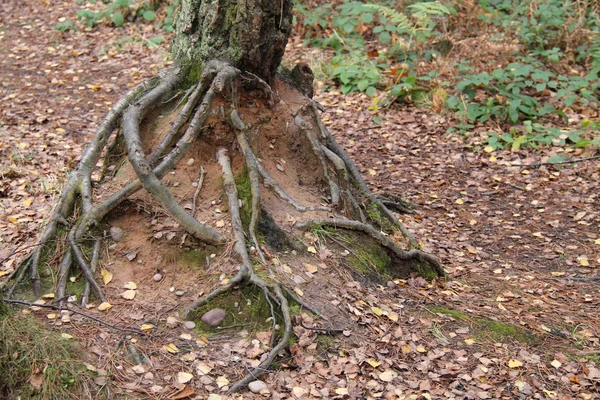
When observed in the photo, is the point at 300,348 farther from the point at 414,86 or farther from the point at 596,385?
the point at 414,86

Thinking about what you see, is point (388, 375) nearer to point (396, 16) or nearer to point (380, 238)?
point (380, 238)

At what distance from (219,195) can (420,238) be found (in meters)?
2.23

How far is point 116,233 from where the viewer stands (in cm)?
402

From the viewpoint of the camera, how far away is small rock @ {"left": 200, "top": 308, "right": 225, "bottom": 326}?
12.0 ft

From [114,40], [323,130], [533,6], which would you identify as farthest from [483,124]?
[114,40]

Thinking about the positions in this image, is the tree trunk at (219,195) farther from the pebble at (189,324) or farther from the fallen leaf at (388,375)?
the fallen leaf at (388,375)

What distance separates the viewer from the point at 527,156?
731cm

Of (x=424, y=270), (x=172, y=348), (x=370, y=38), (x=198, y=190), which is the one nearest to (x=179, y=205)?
(x=198, y=190)

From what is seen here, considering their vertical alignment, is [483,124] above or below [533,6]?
below

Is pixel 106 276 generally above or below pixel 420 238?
above

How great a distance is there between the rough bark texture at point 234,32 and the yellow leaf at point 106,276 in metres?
1.68

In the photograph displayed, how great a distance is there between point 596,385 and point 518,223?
2591 millimetres

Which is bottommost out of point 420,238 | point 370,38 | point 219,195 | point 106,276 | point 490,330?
point 420,238

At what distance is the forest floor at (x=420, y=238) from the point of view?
3.51m
